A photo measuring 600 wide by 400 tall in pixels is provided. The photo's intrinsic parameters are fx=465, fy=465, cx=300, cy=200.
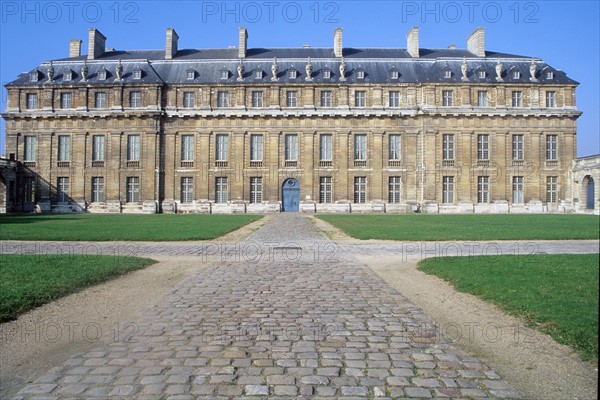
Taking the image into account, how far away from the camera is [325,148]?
4684cm

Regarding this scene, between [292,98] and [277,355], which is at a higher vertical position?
[292,98]

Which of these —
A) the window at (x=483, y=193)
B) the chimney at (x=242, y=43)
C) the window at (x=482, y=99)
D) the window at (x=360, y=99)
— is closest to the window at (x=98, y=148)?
the chimney at (x=242, y=43)

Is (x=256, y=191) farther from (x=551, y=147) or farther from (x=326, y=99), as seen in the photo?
(x=551, y=147)

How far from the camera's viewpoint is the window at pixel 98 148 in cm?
4653

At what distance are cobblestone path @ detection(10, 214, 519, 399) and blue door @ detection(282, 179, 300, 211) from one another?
3770cm

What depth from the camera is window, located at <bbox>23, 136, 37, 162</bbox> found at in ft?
152

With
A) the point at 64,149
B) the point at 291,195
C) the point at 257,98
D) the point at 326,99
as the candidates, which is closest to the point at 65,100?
the point at 64,149

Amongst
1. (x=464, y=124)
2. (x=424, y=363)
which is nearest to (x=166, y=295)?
Result: (x=424, y=363)

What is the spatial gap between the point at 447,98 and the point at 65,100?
37688 millimetres

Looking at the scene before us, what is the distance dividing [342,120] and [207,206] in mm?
15934

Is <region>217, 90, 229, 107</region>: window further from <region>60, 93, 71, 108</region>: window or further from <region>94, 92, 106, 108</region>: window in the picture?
<region>60, 93, 71, 108</region>: window

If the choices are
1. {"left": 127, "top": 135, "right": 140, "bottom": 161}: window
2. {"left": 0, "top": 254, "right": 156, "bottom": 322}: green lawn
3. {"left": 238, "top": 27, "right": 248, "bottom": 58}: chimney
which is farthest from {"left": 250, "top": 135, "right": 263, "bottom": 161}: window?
{"left": 0, "top": 254, "right": 156, "bottom": 322}: green lawn

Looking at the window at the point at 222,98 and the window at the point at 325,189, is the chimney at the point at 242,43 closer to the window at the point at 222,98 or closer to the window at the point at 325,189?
the window at the point at 222,98

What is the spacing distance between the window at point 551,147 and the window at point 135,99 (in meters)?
40.5
